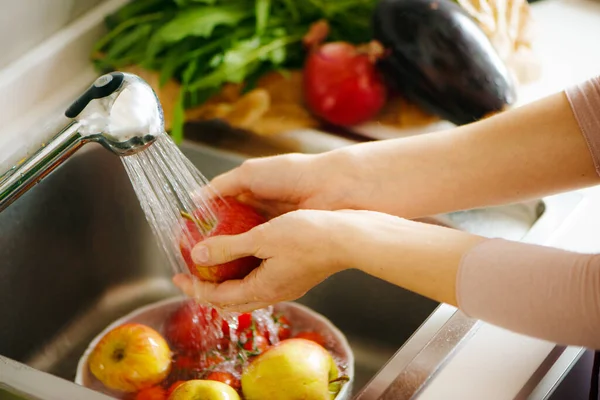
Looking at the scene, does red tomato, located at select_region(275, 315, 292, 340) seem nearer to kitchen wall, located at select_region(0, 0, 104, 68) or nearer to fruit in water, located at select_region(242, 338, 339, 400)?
fruit in water, located at select_region(242, 338, 339, 400)

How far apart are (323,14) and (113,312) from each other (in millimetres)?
569

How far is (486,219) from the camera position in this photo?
3.46 ft

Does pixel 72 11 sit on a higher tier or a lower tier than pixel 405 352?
higher

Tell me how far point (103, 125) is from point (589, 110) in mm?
477

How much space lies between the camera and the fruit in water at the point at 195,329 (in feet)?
3.29

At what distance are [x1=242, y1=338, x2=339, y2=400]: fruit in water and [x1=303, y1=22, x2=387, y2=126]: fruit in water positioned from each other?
1.44 feet

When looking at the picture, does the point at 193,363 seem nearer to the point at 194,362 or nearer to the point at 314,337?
the point at 194,362

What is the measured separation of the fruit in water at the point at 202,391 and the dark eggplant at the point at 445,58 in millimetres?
550

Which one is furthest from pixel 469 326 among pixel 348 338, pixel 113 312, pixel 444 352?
pixel 113 312

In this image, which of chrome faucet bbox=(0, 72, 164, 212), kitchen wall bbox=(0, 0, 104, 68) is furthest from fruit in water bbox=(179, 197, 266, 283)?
kitchen wall bbox=(0, 0, 104, 68)

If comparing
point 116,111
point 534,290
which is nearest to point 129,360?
point 116,111

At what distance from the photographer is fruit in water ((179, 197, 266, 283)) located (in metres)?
0.87

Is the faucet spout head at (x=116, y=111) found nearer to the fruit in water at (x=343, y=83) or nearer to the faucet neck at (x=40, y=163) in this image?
the faucet neck at (x=40, y=163)

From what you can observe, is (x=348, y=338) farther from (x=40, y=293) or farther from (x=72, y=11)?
(x=72, y=11)
